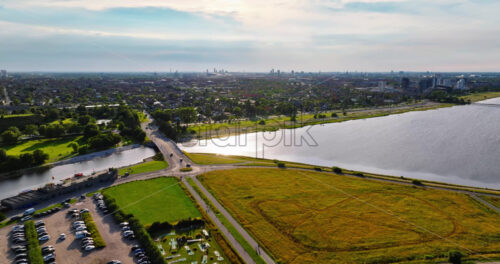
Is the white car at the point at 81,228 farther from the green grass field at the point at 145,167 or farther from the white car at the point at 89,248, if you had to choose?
the green grass field at the point at 145,167

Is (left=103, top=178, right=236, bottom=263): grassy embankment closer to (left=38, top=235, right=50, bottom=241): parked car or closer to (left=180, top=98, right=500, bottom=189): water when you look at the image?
(left=38, top=235, right=50, bottom=241): parked car

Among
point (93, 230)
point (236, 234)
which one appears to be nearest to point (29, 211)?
point (93, 230)

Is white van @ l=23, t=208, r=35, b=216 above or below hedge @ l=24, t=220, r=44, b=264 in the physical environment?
above

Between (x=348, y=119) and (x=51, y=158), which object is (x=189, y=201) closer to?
(x=51, y=158)

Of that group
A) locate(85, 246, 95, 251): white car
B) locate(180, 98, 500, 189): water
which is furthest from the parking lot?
locate(180, 98, 500, 189): water

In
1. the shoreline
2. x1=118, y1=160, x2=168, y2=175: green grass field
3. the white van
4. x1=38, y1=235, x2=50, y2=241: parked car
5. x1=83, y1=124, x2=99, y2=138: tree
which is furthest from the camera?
the shoreline

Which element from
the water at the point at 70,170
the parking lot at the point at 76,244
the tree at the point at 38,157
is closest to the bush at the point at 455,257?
the parking lot at the point at 76,244

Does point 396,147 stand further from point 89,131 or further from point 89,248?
point 89,131
